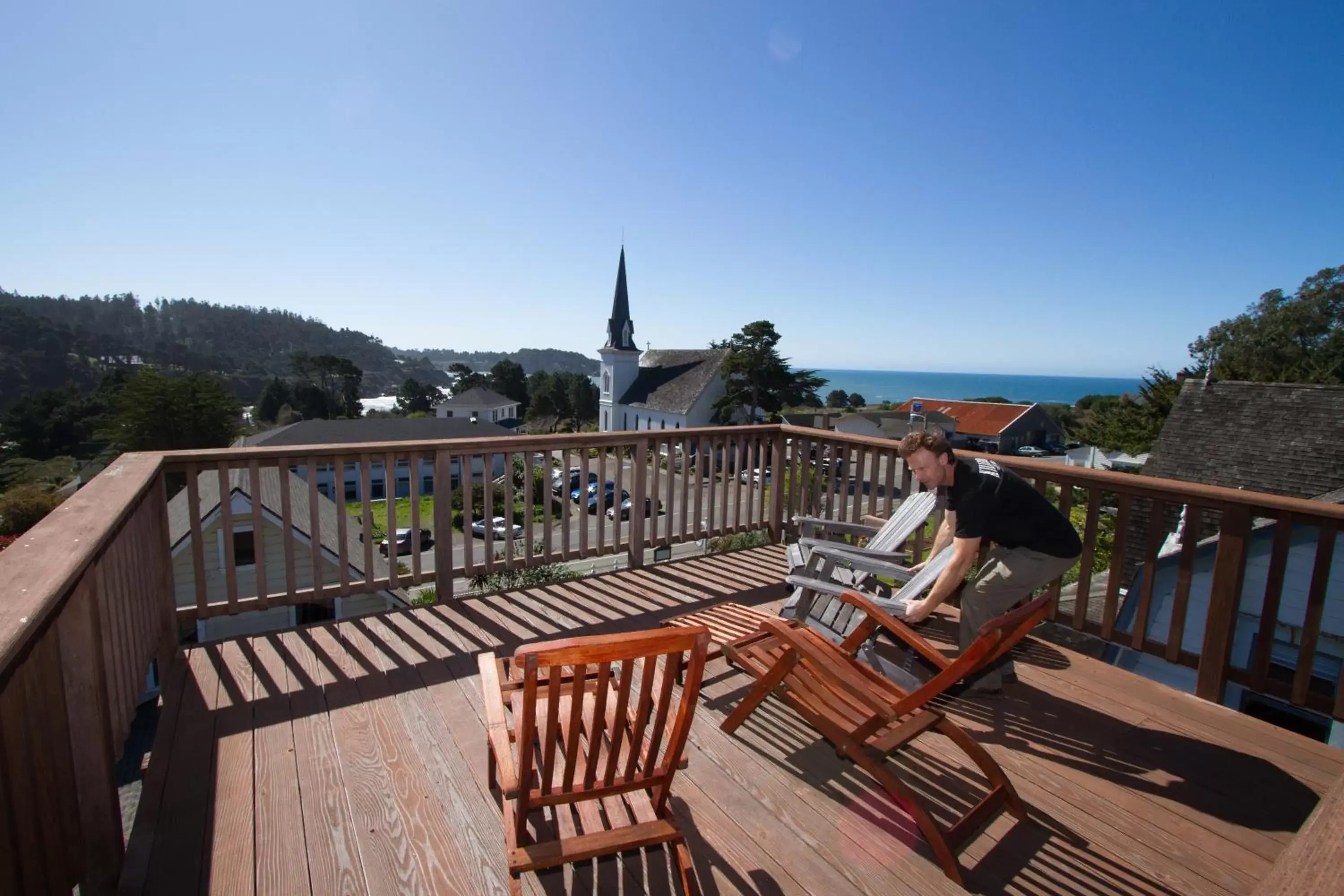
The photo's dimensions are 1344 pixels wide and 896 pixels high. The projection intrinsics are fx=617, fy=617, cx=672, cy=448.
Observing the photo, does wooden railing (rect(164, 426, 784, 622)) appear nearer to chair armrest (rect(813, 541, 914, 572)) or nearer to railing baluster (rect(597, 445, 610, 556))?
railing baluster (rect(597, 445, 610, 556))

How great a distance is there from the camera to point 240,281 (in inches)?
2559

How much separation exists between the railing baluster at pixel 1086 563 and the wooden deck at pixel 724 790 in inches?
10.9

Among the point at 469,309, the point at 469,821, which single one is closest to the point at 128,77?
the point at 469,821

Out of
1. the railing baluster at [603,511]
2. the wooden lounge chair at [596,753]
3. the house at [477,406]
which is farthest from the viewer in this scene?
the house at [477,406]

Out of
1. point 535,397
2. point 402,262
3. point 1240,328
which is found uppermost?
point 402,262

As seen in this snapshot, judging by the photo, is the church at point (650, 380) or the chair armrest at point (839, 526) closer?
the chair armrest at point (839, 526)

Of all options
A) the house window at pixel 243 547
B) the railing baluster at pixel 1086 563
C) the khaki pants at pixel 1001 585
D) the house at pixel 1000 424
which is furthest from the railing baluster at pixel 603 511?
the house at pixel 1000 424

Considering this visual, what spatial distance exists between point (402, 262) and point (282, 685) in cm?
4515

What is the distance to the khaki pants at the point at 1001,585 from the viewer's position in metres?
2.69

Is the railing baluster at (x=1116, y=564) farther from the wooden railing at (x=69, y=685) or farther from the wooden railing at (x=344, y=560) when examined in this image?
the wooden railing at (x=69, y=685)

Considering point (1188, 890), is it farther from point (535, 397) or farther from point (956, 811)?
point (535, 397)

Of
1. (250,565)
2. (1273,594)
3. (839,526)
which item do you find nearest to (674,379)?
(250,565)

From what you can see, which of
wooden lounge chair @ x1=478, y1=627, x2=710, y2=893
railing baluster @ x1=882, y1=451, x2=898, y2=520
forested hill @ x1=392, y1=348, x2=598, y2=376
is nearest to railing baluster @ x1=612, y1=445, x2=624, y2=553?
railing baluster @ x1=882, y1=451, x2=898, y2=520

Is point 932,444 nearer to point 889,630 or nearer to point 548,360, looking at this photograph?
point 889,630
